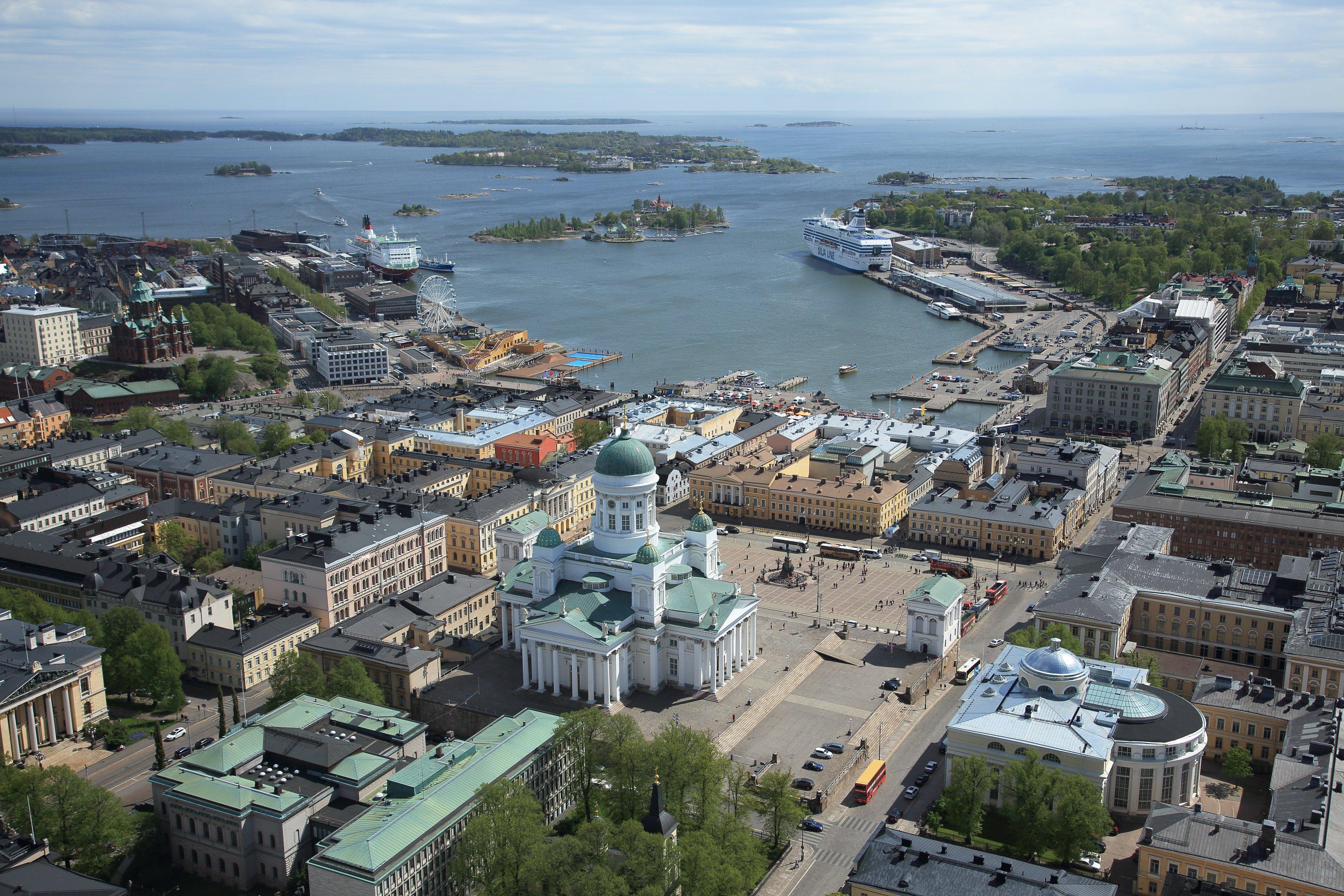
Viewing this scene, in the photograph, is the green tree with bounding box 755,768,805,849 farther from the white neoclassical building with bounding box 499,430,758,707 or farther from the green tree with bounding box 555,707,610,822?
the white neoclassical building with bounding box 499,430,758,707

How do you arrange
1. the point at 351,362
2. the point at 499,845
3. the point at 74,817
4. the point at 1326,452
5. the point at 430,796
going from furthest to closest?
the point at 351,362
the point at 1326,452
the point at 74,817
the point at 430,796
the point at 499,845

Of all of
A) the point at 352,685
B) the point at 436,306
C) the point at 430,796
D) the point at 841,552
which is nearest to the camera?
the point at 430,796

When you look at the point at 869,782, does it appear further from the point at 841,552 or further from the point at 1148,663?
the point at 841,552

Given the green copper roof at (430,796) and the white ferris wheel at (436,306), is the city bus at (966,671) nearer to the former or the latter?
the green copper roof at (430,796)

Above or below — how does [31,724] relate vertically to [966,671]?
above

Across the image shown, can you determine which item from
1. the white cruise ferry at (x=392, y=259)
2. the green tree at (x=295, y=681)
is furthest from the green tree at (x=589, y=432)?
the white cruise ferry at (x=392, y=259)

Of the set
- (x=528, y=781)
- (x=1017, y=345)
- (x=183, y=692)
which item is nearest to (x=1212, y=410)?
(x=1017, y=345)

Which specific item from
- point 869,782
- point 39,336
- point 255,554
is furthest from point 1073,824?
point 39,336
